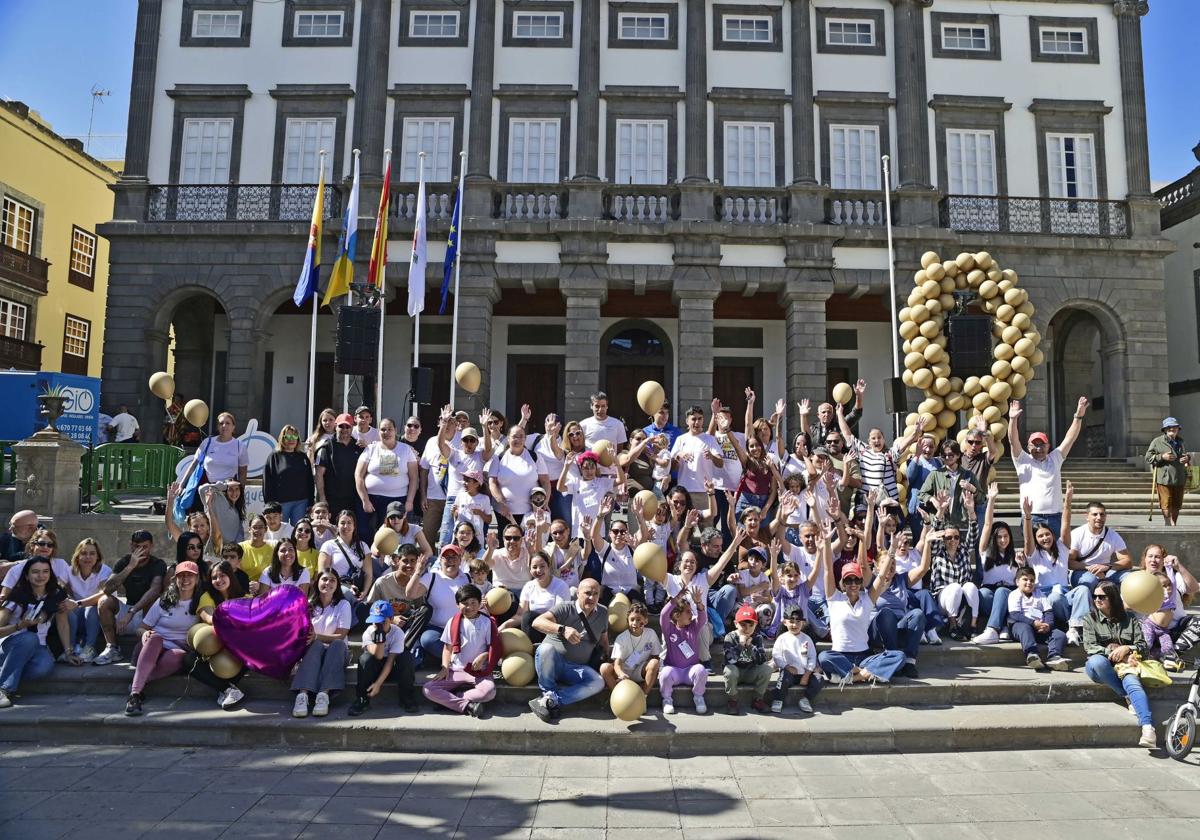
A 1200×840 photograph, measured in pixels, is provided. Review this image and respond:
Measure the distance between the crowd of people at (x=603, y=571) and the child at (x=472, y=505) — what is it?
0.03 meters

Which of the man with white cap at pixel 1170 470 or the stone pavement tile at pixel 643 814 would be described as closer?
the stone pavement tile at pixel 643 814

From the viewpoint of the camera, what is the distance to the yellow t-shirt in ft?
25.6

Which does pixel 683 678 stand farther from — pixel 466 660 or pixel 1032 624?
pixel 1032 624

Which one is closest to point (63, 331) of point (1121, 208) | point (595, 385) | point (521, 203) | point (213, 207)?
point (213, 207)

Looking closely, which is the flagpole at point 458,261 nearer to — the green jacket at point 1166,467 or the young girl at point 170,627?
the young girl at point 170,627

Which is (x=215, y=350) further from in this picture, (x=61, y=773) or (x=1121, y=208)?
(x=1121, y=208)

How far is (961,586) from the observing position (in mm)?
8141

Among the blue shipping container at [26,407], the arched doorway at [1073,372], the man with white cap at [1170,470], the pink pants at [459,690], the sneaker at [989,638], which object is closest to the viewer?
the pink pants at [459,690]

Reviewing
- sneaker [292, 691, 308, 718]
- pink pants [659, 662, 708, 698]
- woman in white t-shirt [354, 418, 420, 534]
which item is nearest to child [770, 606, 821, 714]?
Answer: pink pants [659, 662, 708, 698]

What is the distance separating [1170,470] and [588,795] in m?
11.1

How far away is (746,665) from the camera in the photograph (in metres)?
6.72

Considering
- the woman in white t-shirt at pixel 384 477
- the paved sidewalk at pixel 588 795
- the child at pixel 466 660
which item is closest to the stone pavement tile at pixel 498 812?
the paved sidewalk at pixel 588 795

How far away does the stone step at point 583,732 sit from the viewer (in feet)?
20.4

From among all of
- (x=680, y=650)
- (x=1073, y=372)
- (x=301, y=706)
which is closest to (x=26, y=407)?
(x=301, y=706)
